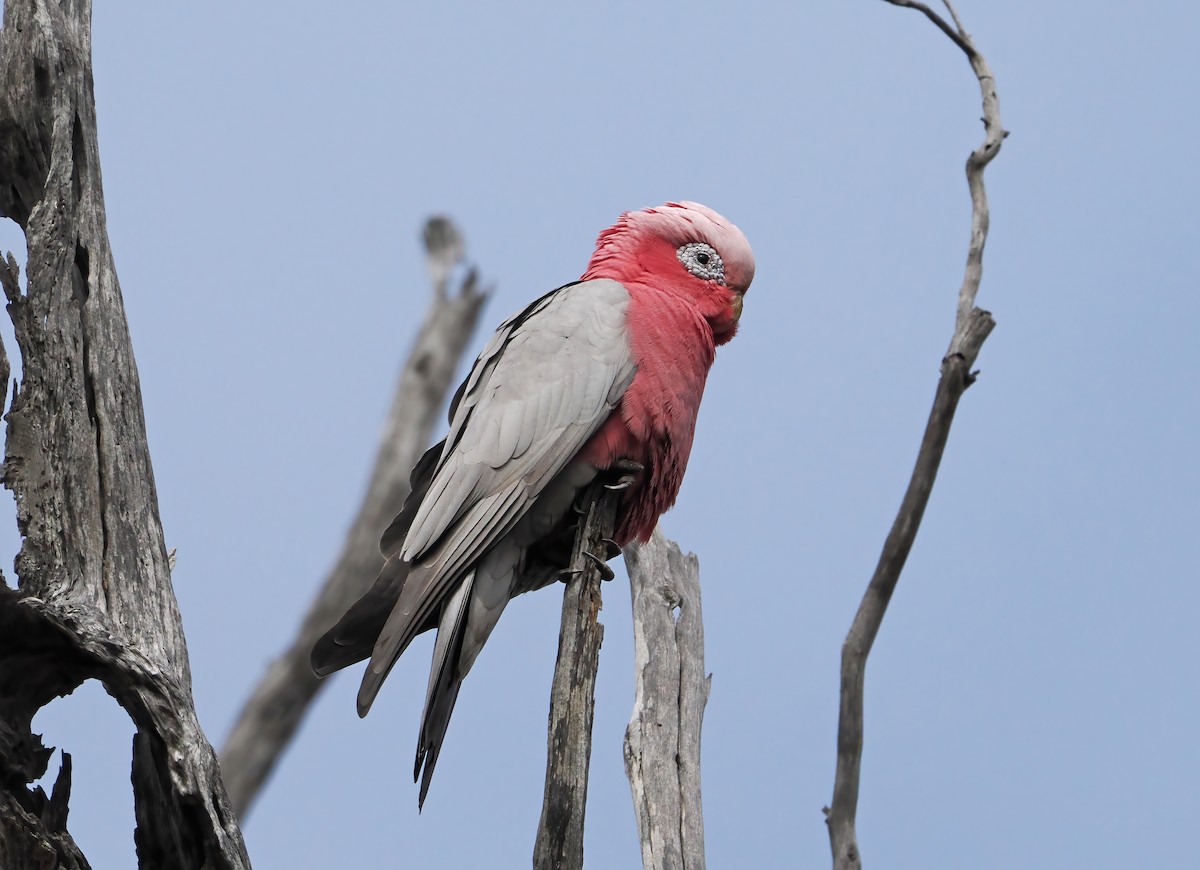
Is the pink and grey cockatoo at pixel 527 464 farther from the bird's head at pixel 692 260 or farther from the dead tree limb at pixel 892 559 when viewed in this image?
the dead tree limb at pixel 892 559

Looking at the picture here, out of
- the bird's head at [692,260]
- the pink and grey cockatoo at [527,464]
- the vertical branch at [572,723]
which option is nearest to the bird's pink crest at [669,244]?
the bird's head at [692,260]

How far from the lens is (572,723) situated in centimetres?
329

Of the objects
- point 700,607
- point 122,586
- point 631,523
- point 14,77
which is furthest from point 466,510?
point 14,77

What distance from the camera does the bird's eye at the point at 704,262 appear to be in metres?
4.67

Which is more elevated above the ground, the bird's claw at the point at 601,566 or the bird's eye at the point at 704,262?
the bird's eye at the point at 704,262

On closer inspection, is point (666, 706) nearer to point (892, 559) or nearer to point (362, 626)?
point (892, 559)

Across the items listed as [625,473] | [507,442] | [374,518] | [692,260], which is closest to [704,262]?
[692,260]

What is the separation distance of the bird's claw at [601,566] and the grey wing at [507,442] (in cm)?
30

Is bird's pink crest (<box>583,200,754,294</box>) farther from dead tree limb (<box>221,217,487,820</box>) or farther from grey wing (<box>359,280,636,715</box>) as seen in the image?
dead tree limb (<box>221,217,487,820</box>)

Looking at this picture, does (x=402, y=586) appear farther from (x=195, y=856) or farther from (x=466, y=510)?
(x=195, y=856)

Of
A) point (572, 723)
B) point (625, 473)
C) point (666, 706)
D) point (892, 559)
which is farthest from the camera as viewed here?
point (892, 559)

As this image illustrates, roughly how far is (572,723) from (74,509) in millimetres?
1535

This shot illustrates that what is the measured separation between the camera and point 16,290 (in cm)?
348

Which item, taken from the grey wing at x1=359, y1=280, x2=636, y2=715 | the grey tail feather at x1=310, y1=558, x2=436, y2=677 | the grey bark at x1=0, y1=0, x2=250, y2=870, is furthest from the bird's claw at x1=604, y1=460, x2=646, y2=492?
the grey bark at x1=0, y1=0, x2=250, y2=870
